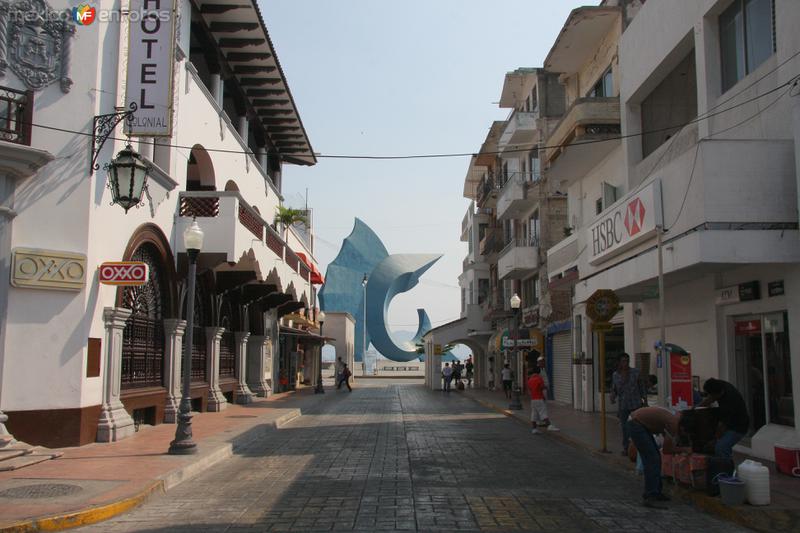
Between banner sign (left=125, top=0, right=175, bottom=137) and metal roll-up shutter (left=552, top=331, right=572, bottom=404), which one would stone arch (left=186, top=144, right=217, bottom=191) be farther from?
metal roll-up shutter (left=552, top=331, right=572, bottom=404)

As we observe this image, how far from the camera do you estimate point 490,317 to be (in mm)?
45344

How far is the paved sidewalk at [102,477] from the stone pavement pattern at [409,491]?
250mm

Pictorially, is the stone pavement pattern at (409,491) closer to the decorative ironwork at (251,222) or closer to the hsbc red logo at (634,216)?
the hsbc red logo at (634,216)

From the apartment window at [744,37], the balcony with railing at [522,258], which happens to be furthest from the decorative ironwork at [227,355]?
the apartment window at [744,37]

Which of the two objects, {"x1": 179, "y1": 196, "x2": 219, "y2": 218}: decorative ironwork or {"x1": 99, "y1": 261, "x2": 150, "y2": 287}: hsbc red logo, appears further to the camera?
{"x1": 179, "y1": 196, "x2": 219, "y2": 218}: decorative ironwork

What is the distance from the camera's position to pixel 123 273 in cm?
1433

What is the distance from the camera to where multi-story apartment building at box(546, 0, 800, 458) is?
12391 mm

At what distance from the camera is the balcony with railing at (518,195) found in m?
33.6

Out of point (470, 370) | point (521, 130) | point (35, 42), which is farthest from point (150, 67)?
point (470, 370)

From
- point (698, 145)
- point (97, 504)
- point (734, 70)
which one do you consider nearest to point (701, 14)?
point (734, 70)

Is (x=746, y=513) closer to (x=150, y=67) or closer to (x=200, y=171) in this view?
(x=150, y=67)

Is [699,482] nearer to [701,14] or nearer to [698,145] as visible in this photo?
[698,145]

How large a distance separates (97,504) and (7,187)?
711 cm

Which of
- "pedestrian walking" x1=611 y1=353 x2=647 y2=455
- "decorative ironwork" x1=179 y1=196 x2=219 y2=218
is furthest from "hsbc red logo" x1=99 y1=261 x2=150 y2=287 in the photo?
"pedestrian walking" x1=611 y1=353 x2=647 y2=455
